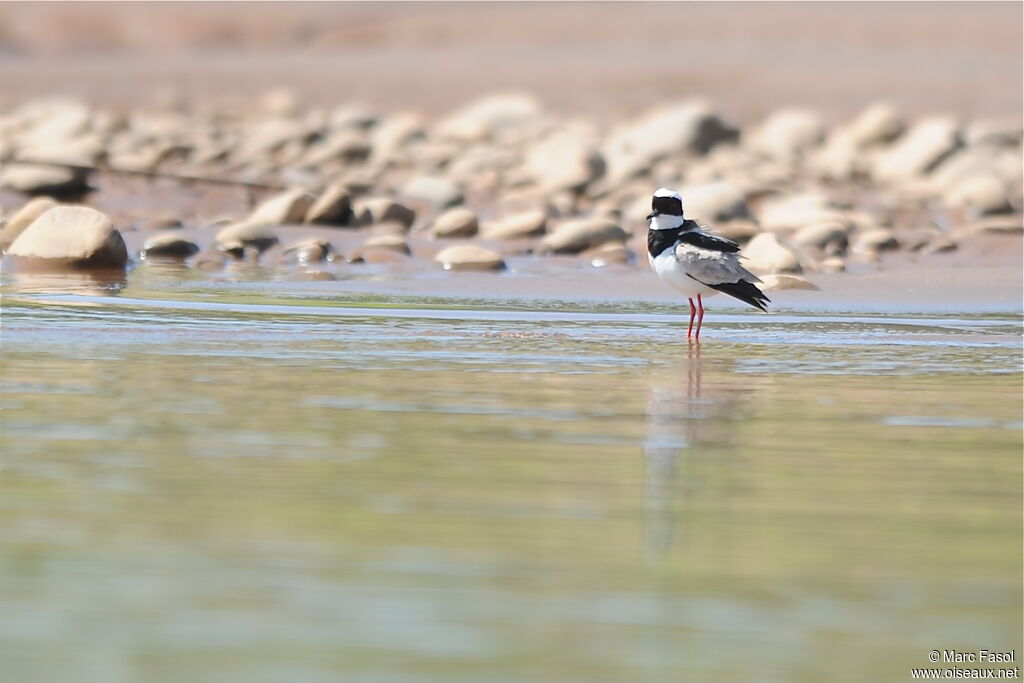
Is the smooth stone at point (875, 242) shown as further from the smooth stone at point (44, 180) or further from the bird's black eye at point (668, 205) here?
the smooth stone at point (44, 180)

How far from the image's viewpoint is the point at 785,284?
12062mm

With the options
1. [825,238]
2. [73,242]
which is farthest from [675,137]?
[73,242]

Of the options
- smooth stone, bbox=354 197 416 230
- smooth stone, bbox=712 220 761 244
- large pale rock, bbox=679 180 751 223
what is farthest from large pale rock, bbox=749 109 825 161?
smooth stone, bbox=712 220 761 244

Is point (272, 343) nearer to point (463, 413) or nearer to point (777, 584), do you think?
point (463, 413)

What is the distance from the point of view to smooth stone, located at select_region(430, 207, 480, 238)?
615 inches

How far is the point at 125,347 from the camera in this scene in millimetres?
8578

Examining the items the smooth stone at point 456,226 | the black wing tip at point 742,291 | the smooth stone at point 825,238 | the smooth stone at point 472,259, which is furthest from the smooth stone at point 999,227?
the black wing tip at point 742,291

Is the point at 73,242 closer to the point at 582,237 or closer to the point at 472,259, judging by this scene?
the point at 472,259

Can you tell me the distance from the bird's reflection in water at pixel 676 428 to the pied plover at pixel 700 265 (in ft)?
3.20

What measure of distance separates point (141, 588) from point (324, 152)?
21559 millimetres

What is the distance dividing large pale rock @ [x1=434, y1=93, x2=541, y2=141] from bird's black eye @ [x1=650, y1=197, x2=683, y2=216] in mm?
18437

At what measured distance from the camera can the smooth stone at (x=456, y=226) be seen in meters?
15.6

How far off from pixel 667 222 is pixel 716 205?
248 inches

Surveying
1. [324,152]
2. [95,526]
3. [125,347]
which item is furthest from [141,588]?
[324,152]
